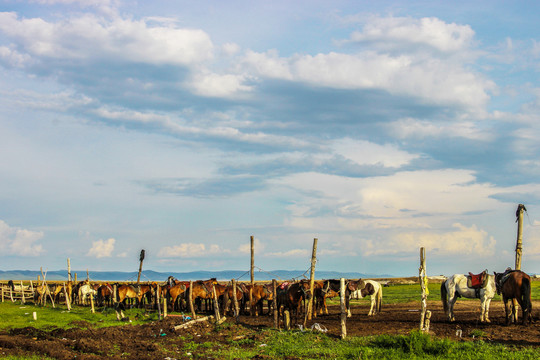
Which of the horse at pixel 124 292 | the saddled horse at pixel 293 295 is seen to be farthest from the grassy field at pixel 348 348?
the horse at pixel 124 292

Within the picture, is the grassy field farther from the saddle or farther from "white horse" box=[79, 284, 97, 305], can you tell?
"white horse" box=[79, 284, 97, 305]

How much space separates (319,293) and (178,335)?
403 inches

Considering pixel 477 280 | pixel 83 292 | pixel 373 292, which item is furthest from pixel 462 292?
pixel 83 292

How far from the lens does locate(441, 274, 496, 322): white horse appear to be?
73.3 feet

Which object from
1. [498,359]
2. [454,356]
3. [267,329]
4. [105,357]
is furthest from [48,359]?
[498,359]

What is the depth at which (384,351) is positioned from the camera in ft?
49.7

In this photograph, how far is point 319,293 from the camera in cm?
2820

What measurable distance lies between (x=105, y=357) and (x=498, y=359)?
11.5m

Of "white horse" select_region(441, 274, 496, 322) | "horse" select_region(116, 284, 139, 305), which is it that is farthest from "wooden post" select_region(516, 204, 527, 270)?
"horse" select_region(116, 284, 139, 305)

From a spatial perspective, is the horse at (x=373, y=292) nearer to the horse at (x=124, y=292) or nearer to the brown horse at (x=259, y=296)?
the brown horse at (x=259, y=296)

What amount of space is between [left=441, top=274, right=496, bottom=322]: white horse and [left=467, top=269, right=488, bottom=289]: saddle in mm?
153

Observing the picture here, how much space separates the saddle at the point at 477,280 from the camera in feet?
74.4

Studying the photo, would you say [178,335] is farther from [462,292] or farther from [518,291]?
[518,291]

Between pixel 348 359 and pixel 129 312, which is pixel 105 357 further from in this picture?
pixel 129 312
